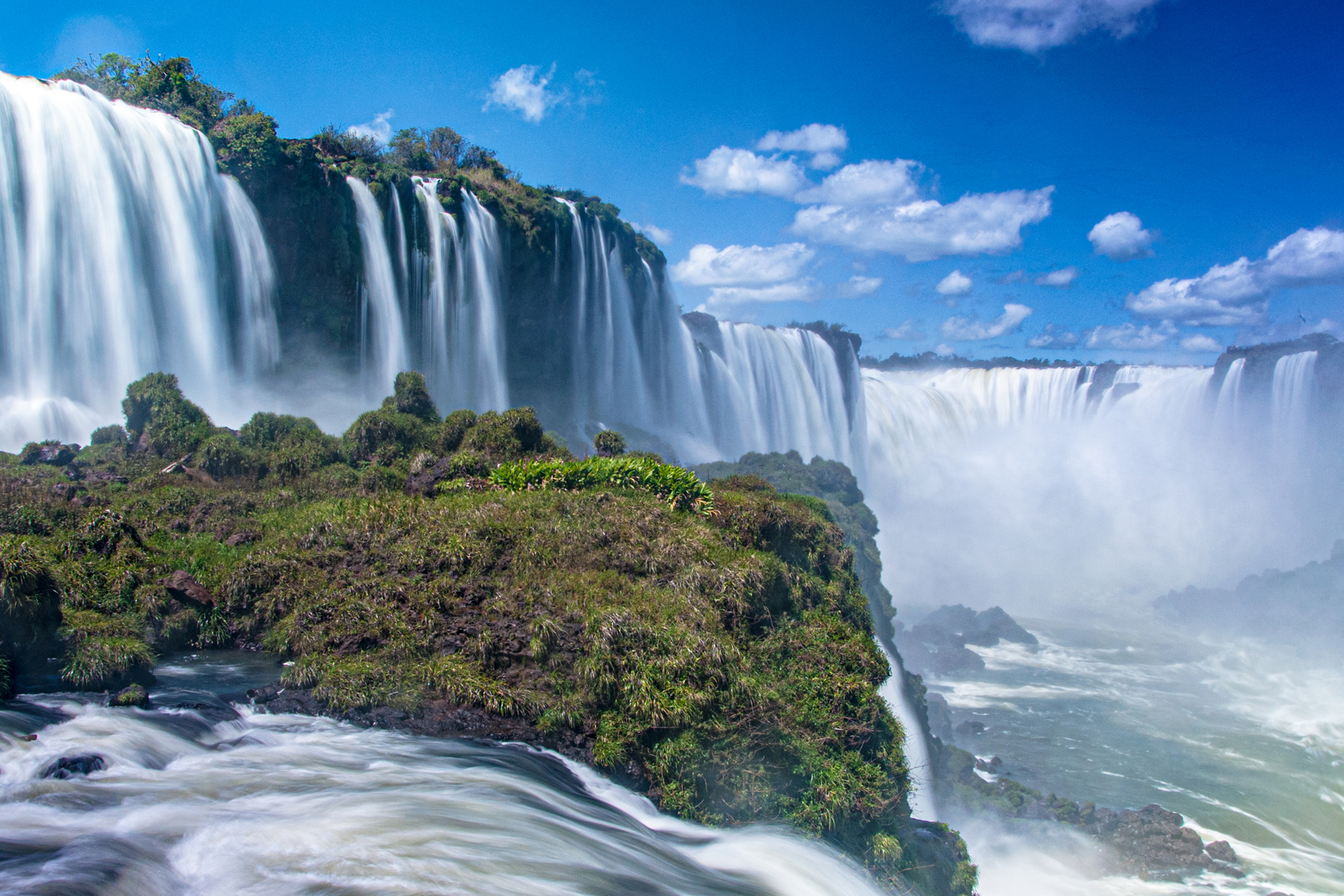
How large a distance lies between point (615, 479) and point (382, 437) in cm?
616

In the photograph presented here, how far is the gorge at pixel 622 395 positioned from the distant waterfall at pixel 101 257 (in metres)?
0.06

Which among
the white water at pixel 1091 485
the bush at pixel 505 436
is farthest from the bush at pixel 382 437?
the white water at pixel 1091 485

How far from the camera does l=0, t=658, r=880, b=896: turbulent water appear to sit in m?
4.95

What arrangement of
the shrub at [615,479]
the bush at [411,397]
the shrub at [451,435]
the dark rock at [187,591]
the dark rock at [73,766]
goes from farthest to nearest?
the bush at [411,397] < the shrub at [451,435] < the shrub at [615,479] < the dark rock at [187,591] < the dark rock at [73,766]

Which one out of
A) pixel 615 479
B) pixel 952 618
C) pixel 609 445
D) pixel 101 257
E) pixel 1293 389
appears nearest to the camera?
pixel 615 479

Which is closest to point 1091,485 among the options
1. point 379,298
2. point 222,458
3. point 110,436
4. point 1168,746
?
point 1168,746

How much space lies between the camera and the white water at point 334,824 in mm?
4941

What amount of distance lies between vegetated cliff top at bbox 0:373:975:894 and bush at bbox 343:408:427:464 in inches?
103

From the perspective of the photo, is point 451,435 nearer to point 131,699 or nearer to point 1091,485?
point 131,699

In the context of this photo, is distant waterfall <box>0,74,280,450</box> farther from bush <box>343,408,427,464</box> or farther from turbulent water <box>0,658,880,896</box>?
turbulent water <box>0,658,880,896</box>

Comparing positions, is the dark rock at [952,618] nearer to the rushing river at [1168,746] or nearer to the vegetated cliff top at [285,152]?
the rushing river at [1168,746]

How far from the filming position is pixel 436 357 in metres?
28.3

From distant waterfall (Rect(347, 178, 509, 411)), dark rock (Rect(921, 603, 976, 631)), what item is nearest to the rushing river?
dark rock (Rect(921, 603, 976, 631))

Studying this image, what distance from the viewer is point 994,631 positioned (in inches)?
1271
